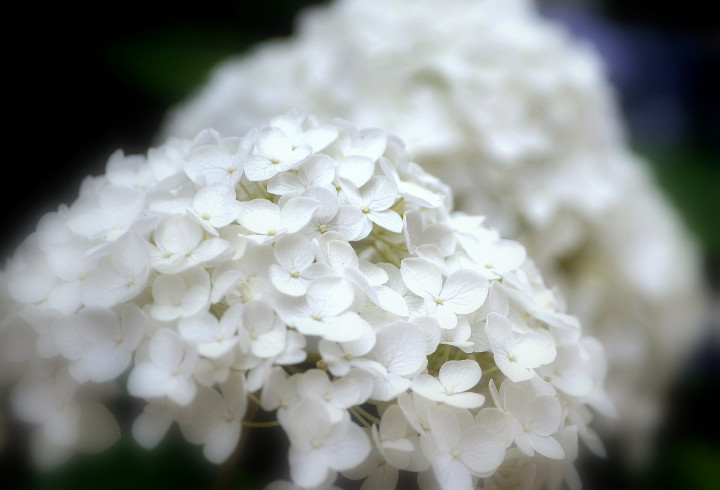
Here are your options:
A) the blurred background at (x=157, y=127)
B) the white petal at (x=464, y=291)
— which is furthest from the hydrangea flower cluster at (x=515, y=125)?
the white petal at (x=464, y=291)

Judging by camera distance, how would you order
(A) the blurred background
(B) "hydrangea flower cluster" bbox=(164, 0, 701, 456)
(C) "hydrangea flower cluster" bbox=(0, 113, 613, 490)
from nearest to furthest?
(C) "hydrangea flower cluster" bbox=(0, 113, 613, 490)
(A) the blurred background
(B) "hydrangea flower cluster" bbox=(164, 0, 701, 456)

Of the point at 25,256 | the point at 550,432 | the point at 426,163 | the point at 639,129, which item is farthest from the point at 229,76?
the point at 639,129

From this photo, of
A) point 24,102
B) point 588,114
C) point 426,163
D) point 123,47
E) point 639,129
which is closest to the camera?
point 426,163

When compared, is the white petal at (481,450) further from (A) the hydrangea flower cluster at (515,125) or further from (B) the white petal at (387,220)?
(A) the hydrangea flower cluster at (515,125)

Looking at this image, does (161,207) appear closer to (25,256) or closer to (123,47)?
(25,256)

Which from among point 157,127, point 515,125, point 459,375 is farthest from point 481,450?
point 157,127

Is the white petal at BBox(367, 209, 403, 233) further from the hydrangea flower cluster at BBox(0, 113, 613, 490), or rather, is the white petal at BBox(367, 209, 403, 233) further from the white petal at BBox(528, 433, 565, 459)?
the white petal at BBox(528, 433, 565, 459)

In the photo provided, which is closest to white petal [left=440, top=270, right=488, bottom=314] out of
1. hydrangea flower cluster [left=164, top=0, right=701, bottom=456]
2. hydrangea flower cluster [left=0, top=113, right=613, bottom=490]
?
hydrangea flower cluster [left=0, top=113, right=613, bottom=490]
